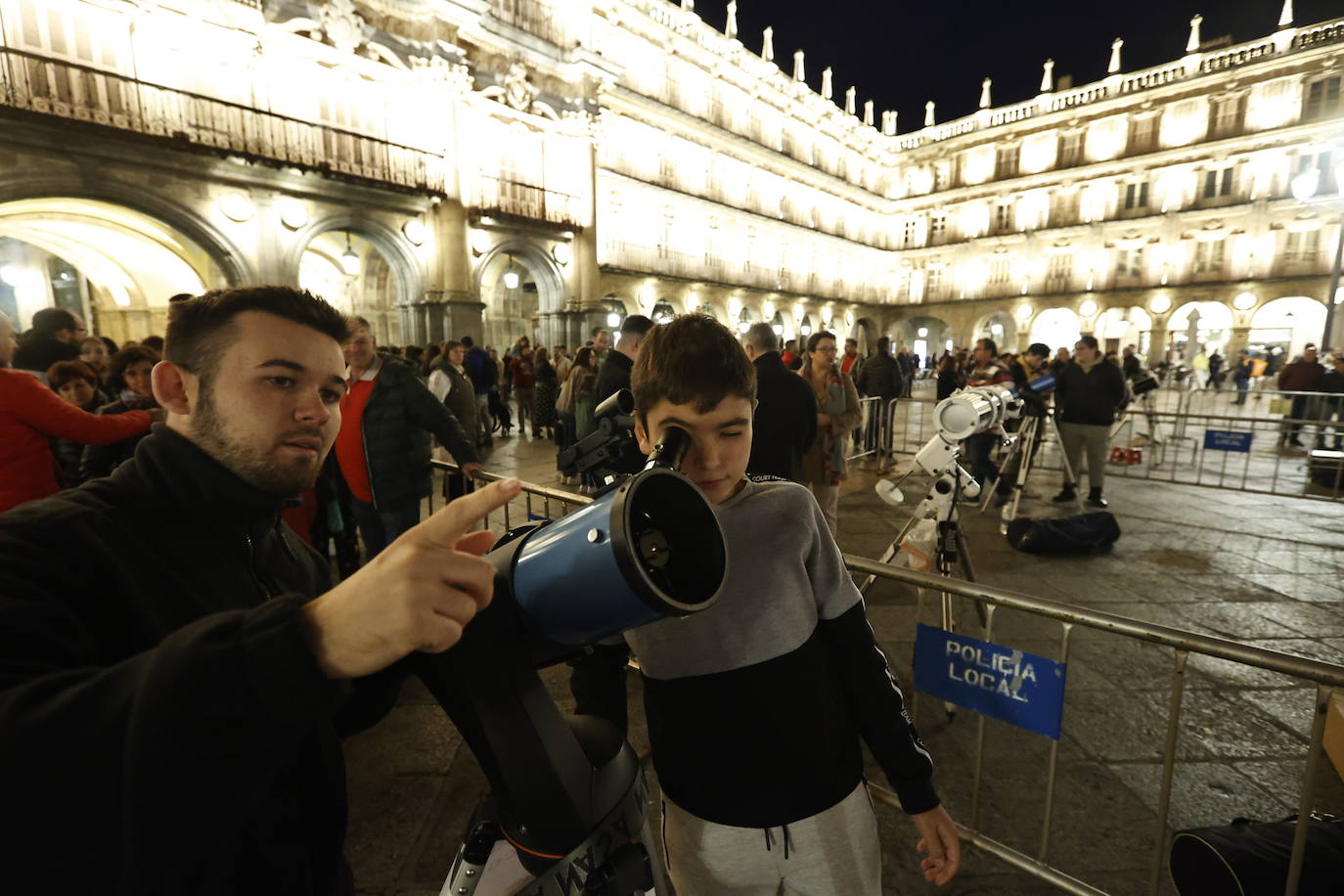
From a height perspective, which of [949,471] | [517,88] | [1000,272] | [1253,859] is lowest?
[1253,859]

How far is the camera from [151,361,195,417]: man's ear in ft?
3.50

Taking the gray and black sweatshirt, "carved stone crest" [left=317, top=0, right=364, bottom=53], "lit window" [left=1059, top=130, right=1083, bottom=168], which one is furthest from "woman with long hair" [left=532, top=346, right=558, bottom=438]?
"lit window" [left=1059, top=130, right=1083, bottom=168]

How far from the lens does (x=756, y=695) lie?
1.24 metres

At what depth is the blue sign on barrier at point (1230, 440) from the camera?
7.29 m

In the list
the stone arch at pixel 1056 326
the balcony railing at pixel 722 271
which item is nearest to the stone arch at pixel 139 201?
the balcony railing at pixel 722 271

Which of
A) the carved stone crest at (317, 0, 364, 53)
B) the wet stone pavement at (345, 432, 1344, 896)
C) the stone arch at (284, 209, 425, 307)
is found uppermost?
the carved stone crest at (317, 0, 364, 53)

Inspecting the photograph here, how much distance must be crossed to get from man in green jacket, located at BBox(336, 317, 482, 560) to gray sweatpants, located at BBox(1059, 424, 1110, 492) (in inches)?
263

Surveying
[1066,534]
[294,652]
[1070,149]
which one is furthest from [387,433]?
[1070,149]

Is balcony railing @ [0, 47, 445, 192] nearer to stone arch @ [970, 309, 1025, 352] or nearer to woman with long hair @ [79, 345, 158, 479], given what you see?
woman with long hair @ [79, 345, 158, 479]

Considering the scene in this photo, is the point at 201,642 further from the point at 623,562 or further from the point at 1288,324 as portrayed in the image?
the point at 1288,324

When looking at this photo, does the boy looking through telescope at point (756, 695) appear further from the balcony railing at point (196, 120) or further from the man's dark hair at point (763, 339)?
the balcony railing at point (196, 120)

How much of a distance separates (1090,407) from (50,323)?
9.81 m

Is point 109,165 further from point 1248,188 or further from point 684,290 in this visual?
Result: point 1248,188

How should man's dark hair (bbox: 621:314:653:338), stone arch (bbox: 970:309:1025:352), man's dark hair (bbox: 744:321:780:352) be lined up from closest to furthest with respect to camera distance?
man's dark hair (bbox: 744:321:780:352) < man's dark hair (bbox: 621:314:653:338) < stone arch (bbox: 970:309:1025:352)
